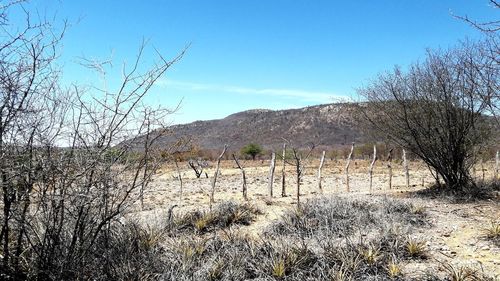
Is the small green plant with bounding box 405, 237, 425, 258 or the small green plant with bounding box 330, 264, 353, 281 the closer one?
the small green plant with bounding box 330, 264, 353, 281

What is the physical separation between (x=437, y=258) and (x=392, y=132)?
23.2 feet

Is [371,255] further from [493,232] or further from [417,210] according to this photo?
[417,210]

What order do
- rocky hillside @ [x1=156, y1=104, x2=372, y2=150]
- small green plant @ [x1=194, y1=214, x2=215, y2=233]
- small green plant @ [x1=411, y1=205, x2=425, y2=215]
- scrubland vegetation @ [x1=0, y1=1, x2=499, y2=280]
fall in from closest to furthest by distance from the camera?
Answer: scrubland vegetation @ [x1=0, y1=1, x2=499, y2=280] → small green plant @ [x1=194, y1=214, x2=215, y2=233] → small green plant @ [x1=411, y1=205, x2=425, y2=215] → rocky hillside @ [x1=156, y1=104, x2=372, y2=150]

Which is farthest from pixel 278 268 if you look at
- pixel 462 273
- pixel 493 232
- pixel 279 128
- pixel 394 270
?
pixel 279 128

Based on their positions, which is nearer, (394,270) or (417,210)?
(394,270)

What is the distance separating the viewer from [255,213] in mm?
10648

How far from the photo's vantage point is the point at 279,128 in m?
103

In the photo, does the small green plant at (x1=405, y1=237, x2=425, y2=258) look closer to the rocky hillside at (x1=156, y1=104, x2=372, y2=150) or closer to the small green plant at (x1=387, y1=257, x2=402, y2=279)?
the small green plant at (x1=387, y1=257, x2=402, y2=279)

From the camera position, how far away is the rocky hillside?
8825 centimetres

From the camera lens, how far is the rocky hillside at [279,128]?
290 ft

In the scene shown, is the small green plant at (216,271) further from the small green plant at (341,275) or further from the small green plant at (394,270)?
the small green plant at (394,270)

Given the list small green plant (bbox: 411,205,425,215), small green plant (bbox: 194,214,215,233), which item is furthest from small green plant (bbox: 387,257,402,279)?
small green plant (bbox: 194,214,215,233)

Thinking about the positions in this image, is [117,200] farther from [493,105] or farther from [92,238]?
[493,105]

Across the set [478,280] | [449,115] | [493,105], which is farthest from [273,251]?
[449,115]
